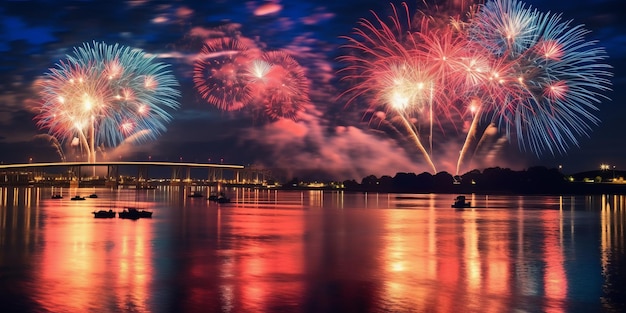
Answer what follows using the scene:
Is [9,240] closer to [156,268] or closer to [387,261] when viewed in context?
[156,268]

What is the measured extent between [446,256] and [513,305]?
1463cm

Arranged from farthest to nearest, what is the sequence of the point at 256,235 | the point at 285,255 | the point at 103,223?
the point at 103,223 < the point at 256,235 < the point at 285,255

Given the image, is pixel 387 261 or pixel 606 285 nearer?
pixel 606 285

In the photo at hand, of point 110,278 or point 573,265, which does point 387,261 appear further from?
point 110,278

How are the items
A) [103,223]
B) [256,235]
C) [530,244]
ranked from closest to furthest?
1. [530,244]
2. [256,235]
3. [103,223]

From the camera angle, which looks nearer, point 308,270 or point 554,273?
point 554,273

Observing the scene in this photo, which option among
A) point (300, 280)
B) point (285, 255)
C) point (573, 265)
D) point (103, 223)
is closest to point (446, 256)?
point (573, 265)

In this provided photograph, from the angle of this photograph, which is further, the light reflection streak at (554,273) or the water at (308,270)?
the light reflection streak at (554,273)

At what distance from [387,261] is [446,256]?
451cm

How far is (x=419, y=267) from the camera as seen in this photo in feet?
107

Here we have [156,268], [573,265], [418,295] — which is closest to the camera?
[418,295]

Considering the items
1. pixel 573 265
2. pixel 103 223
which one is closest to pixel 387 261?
pixel 573 265

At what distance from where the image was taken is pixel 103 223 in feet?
204

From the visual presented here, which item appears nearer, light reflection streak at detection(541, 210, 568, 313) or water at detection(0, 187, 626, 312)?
water at detection(0, 187, 626, 312)
